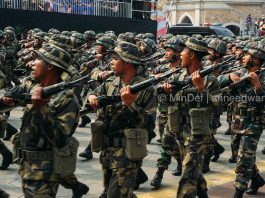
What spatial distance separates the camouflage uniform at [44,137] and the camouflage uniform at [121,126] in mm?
724

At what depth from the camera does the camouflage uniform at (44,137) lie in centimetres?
446

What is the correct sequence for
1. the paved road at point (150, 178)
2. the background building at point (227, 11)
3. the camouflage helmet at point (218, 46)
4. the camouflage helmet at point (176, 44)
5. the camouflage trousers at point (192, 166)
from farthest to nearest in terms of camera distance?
the background building at point (227, 11) → the camouflage helmet at point (218, 46) → the camouflage helmet at point (176, 44) → the paved road at point (150, 178) → the camouflage trousers at point (192, 166)

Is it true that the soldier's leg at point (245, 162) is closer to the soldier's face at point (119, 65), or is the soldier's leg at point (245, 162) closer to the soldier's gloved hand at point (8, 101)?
the soldier's face at point (119, 65)

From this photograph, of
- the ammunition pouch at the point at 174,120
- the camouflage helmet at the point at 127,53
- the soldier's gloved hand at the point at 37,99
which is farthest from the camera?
the ammunition pouch at the point at 174,120

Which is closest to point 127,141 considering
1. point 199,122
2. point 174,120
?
point 199,122

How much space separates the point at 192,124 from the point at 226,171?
2573 millimetres

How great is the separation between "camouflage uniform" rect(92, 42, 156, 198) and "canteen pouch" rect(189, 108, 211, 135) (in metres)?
0.72

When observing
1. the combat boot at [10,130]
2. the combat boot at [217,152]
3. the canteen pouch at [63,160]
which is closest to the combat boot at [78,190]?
the canteen pouch at [63,160]

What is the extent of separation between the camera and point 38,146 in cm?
456

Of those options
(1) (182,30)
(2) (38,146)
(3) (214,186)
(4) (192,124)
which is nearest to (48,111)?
(2) (38,146)

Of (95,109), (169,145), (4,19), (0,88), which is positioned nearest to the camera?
(95,109)

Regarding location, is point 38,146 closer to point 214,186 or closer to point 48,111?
point 48,111

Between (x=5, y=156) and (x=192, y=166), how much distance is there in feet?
9.98

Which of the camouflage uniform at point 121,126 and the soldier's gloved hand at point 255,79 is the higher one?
the soldier's gloved hand at point 255,79
